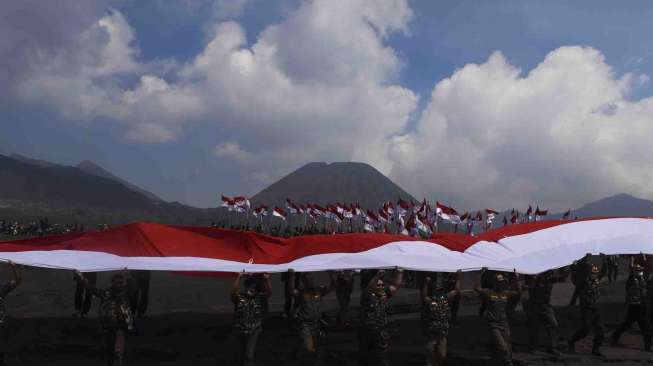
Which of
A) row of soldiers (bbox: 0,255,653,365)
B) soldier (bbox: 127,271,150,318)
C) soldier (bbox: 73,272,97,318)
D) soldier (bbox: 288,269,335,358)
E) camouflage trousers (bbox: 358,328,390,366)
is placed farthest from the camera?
soldier (bbox: 73,272,97,318)

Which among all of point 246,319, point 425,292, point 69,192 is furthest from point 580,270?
point 69,192

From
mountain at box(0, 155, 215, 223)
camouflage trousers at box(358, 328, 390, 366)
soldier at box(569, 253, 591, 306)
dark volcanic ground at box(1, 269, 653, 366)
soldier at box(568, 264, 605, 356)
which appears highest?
mountain at box(0, 155, 215, 223)

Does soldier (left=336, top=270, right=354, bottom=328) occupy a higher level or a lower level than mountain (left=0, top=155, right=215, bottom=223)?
lower

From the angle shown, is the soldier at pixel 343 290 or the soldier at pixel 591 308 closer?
the soldier at pixel 591 308

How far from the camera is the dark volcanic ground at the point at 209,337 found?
9292 millimetres

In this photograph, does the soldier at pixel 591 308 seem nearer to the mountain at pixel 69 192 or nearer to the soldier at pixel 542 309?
the soldier at pixel 542 309

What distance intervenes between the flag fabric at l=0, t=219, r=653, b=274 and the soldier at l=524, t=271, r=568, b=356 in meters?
0.26

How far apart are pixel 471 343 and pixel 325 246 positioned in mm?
3575

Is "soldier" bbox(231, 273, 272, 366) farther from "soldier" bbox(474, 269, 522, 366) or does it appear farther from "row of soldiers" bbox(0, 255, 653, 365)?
"soldier" bbox(474, 269, 522, 366)

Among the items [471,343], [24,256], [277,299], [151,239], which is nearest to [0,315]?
[24,256]

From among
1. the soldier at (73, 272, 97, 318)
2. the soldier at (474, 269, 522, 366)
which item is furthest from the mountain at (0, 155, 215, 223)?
the soldier at (474, 269, 522, 366)

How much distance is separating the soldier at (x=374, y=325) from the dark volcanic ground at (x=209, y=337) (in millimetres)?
2072

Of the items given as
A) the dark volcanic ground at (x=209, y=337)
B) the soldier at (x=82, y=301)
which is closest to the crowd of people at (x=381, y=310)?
the dark volcanic ground at (x=209, y=337)

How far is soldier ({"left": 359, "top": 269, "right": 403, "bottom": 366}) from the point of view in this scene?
7.12 meters
